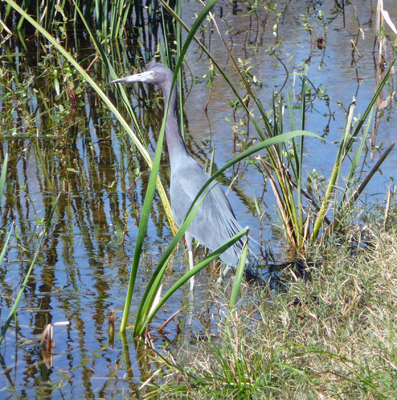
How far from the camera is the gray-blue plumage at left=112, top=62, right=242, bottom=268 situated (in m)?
3.54

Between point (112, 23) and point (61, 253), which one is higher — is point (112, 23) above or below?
above

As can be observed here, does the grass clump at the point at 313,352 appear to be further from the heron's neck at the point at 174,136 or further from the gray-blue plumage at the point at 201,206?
the heron's neck at the point at 174,136

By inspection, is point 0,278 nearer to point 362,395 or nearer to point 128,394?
point 128,394

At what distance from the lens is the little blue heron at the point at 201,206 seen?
3535mm

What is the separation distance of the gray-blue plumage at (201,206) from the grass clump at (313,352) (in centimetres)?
81

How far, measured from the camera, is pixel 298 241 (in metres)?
3.48

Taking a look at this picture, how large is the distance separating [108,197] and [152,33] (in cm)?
523

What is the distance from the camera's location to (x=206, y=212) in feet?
11.8

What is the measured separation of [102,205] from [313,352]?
242 cm

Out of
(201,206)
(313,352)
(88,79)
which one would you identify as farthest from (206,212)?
(313,352)

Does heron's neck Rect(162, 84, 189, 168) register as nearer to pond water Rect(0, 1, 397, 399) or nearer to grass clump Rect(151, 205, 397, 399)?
pond water Rect(0, 1, 397, 399)

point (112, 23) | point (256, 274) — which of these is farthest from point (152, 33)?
point (256, 274)

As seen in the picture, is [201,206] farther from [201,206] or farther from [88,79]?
[88,79]

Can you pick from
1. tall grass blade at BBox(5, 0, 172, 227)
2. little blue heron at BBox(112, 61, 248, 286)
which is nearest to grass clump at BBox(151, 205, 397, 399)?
little blue heron at BBox(112, 61, 248, 286)
